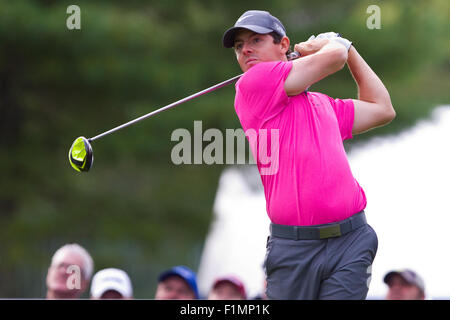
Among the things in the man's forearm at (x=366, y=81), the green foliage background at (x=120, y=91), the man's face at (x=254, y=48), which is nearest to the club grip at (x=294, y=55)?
the man's face at (x=254, y=48)

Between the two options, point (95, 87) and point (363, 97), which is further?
point (95, 87)

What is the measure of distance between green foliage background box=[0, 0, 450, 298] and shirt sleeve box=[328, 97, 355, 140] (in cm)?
612

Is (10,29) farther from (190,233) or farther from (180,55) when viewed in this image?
(190,233)

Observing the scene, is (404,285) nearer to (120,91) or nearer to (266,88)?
(266,88)

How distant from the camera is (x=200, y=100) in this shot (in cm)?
984

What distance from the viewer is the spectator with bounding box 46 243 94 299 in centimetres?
461

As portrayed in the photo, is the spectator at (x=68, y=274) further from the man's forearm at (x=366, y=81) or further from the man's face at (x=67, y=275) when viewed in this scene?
the man's forearm at (x=366, y=81)

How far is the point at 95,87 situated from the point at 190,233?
9.45 feet

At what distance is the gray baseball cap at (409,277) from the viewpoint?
470cm

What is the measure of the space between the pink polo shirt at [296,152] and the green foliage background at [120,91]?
624cm

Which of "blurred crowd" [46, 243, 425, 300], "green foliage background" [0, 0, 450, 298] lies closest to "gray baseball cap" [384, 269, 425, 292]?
"blurred crowd" [46, 243, 425, 300]

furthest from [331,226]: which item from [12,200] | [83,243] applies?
[83,243]

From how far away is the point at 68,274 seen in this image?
4.71m

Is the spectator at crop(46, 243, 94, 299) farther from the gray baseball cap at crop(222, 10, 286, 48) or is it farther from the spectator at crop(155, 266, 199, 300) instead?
the gray baseball cap at crop(222, 10, 286, 48)
